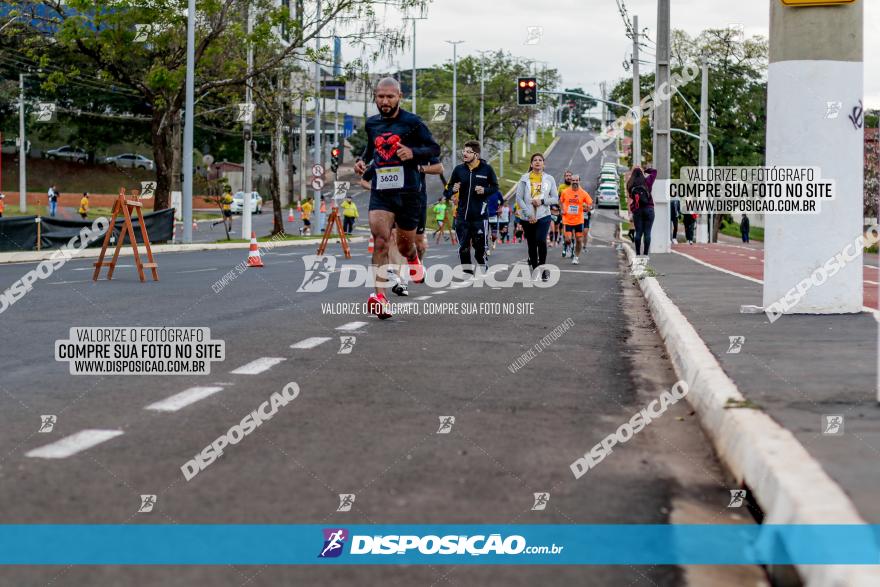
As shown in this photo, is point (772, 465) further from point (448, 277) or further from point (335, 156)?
point (335, 156)

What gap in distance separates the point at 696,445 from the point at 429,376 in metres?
2.25

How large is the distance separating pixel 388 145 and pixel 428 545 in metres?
8.28

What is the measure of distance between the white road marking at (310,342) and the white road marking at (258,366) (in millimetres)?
728

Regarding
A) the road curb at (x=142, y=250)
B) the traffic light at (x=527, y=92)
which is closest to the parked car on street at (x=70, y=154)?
the road curb at (x=142, y=250)

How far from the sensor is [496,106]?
111562 mm

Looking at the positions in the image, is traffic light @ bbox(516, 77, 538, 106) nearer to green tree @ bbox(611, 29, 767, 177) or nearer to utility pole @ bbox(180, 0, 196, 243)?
utility pole @ bbox(180, 0, 196, 243)

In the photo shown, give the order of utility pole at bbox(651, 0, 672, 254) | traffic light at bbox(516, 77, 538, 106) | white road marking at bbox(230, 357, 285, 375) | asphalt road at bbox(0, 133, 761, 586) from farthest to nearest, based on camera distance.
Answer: traffic light at bbox(516, 77, 538, 106)
utility pole at bbox(651, 0, 672, 254)
white road marking at bbox(230, 357, 285, 375)
asphalt road at bbox(0, 133, 761, 586)

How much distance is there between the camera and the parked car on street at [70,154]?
90.9 meters

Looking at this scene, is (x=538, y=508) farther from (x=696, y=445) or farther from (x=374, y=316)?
(x=374, y=316)

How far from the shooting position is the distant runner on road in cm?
1203

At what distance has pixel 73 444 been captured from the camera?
18.0 ft

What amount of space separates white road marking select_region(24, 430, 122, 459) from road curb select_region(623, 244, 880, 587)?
8.82 ft

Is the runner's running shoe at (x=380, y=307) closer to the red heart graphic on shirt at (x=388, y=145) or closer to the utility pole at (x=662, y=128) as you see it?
the red heart graphic on shirt at (x=388, y=145)

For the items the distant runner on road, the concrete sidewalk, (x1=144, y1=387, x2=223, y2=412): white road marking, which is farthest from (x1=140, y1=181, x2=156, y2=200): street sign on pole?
(x1=144, y1=387, x2=223, y2=412): white road marking
